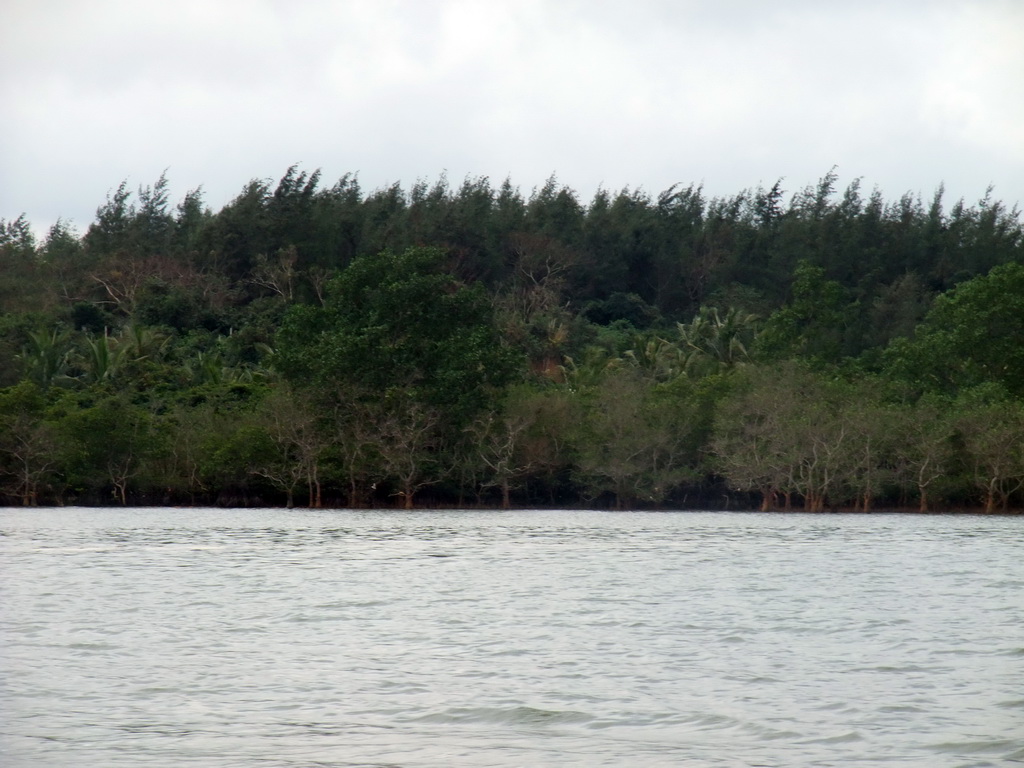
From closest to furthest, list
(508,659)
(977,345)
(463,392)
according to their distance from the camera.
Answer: (508,659)
(463,392)
(977,345)

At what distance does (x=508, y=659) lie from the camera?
1695cm

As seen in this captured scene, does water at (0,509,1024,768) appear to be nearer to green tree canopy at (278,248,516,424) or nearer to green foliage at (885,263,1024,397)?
green tree canopy at (278,248,516,424)

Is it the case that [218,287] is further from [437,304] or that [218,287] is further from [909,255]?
[909,255]

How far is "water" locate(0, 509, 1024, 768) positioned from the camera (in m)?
11.9

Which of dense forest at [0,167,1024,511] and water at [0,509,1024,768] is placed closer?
water at [0,509,1024,768]

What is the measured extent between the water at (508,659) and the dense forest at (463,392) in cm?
2857

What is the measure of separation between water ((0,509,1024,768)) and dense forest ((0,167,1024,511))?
2857 centimetres

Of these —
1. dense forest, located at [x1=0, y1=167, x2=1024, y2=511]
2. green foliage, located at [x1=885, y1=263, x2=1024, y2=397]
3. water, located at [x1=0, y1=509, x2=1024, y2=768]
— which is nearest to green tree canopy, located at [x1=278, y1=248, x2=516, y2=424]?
dense forest, located at [x1=0, y1=167, x2=1024, y2=511]

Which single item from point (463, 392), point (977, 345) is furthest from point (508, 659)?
point (977, 345)

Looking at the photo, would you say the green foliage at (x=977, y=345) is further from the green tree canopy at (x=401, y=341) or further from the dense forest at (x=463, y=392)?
the green tree canopy at (x=401, y=341)

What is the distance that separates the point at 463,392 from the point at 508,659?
46.7m

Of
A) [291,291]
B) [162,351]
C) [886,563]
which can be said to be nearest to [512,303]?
[291,291]

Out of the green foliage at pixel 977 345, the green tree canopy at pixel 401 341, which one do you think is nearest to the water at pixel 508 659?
the green tree canopy at pixel 401 341

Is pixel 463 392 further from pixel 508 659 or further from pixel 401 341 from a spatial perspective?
pixel 508 659
